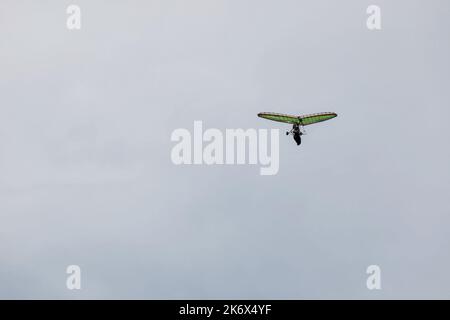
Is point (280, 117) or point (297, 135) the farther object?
point (280, 117)

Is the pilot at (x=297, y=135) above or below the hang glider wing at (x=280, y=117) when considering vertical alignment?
below

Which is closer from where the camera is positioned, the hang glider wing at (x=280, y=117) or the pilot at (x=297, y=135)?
the pilot at (x=297, y=135)

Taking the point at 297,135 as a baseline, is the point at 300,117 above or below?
above

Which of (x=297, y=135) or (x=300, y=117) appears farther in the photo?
(x=300, y=117)

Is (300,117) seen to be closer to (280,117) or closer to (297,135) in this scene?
(280,117)

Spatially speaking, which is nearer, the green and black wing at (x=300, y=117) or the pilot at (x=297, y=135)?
the pilot at (x=297, y=135)

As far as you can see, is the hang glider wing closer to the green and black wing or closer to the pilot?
the green and black wing

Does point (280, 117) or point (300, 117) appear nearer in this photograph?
point (280, 117)

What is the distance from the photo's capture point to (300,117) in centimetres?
11512

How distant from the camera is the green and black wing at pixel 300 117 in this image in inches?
4513

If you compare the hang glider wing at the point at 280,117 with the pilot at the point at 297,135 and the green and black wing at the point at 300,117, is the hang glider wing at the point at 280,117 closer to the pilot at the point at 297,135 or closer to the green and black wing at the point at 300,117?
the green and black wing at the point at 300,117

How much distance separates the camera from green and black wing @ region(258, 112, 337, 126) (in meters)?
115
